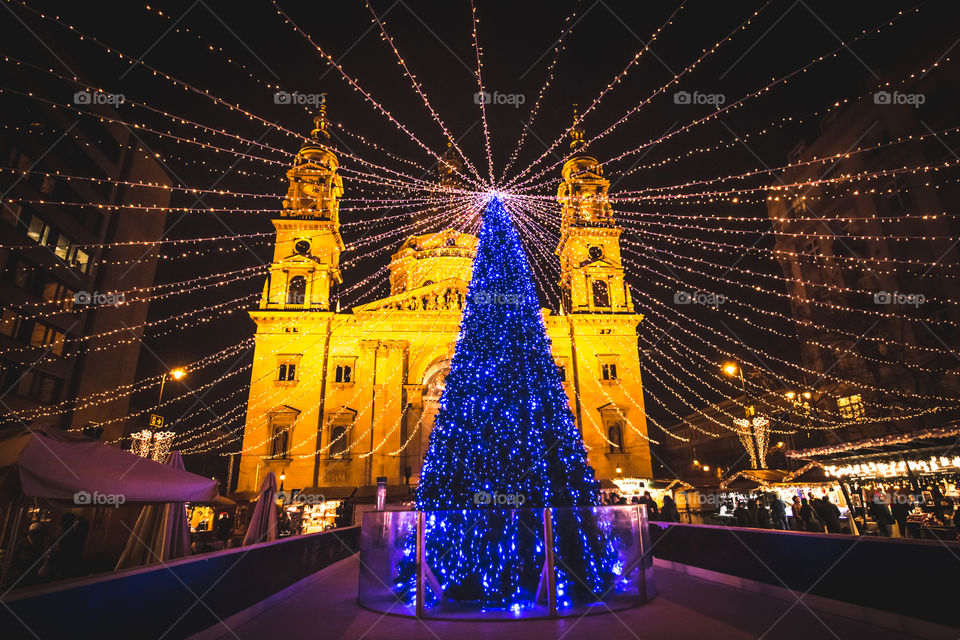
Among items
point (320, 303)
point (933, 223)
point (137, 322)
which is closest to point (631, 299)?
point (933, 223)

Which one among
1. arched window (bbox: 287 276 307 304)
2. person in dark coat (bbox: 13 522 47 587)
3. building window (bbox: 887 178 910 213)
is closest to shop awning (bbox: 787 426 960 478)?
building window (bbox: 887 178 910 213)

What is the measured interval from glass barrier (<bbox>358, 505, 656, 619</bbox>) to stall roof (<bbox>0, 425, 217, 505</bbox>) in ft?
10.0

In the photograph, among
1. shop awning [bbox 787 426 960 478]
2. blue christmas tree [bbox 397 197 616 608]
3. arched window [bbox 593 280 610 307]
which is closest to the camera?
blue christmas tree [bbox 397 197 616 608]

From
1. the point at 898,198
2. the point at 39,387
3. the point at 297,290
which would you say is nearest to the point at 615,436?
the point at 898,198

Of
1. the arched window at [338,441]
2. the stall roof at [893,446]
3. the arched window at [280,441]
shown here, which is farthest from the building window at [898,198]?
the arched window at [280,441]

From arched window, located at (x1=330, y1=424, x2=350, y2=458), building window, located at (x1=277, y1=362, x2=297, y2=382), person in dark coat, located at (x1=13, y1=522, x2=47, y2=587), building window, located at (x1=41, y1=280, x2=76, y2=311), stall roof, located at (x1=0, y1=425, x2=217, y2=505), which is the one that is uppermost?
building window, located at (x1=41, y1=280, x2=76, y2=311)

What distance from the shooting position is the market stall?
521 inches

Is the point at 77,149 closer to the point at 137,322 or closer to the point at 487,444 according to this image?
the point at 137,322

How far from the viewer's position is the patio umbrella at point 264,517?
10.9 m

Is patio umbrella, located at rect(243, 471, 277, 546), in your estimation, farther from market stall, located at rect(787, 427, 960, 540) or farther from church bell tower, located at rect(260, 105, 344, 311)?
church bell tower, located at rect(260, 105, 344, 311)

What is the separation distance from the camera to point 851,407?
2814 cm

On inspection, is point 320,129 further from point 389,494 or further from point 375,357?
point 389,494

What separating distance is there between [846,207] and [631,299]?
13.8 m

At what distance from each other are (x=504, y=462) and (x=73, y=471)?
572 centimetres
